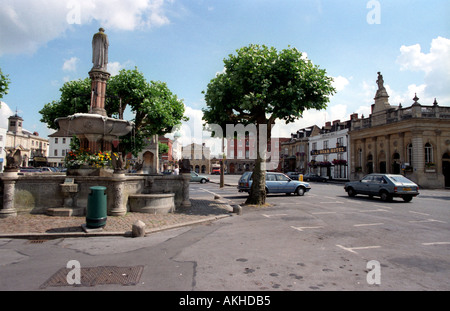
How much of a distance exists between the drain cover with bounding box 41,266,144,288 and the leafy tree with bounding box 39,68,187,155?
19584 mm

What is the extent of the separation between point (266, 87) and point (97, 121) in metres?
7.09

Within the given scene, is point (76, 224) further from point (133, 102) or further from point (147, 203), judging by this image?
point (133, 102)

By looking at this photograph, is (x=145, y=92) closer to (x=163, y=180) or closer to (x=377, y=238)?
(x=163, y=180)

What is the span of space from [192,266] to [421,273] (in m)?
4.05

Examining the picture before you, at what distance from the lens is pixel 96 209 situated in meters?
7.59

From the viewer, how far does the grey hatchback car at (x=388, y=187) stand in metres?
16.1

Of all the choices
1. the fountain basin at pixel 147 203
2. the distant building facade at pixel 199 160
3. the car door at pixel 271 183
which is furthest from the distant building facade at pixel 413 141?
the distant building facade at pixel 199 160

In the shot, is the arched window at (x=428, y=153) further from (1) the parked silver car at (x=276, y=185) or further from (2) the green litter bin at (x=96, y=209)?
(2) the green litter bin at (x=96, y=209)

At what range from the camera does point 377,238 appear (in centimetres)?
734

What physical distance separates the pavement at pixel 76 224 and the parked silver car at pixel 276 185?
26.5 feet

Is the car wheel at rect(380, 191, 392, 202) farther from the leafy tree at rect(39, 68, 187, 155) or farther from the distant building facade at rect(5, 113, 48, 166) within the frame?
the distant building facade at rect(5, 113, 48, 166)
